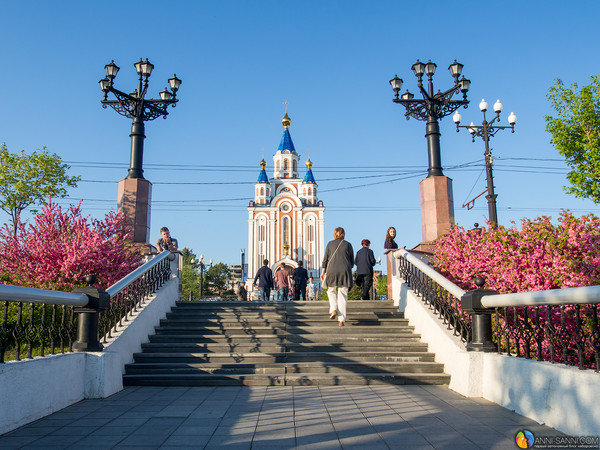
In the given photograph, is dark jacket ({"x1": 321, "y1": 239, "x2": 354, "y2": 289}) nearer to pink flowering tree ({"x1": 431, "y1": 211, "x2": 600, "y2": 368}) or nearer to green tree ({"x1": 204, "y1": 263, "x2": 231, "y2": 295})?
pink flowering tree ({"x1": 431, "y1": 211, "x2": 600, "y2": 368})

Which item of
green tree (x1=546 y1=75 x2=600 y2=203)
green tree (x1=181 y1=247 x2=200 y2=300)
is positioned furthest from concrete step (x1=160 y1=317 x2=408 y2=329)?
green tree (x1=181 y1=247 x2=200 y2=300)

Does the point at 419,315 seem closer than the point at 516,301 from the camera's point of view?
No

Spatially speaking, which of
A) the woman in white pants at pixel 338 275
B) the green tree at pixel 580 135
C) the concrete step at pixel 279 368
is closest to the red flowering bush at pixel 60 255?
the concrete step at pixel 279 368

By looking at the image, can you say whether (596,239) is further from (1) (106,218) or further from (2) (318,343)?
(1) (106,218)

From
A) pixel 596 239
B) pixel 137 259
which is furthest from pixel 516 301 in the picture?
pixel 137 259

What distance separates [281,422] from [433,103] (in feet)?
35.7

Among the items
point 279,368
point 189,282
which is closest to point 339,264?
point 279,368

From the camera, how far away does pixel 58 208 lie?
457 inches

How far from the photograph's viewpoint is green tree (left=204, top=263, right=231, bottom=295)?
93.0 meters

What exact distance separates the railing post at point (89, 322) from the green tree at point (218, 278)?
286 ft

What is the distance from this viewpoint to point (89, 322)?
671cm

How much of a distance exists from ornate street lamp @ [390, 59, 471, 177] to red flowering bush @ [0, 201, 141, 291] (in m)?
8.43

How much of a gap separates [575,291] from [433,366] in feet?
12.2

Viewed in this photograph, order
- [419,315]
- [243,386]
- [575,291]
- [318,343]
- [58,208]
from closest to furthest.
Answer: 1. [575,291]
2. [243,386]
3. [318,343]
4. [419,315]
5. [58,208]
